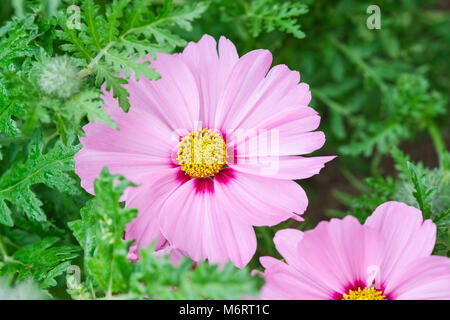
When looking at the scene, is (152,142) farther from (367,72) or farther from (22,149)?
(367,72)

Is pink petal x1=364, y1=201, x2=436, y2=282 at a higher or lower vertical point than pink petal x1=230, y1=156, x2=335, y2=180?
lower

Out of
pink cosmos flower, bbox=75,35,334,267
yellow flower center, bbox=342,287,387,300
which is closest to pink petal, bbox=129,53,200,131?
pink cosmos flower, bbox=75,35,334,267

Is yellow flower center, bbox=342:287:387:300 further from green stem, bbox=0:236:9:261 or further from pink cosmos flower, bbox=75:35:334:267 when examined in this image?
green stem, bbox=0:236:9:261

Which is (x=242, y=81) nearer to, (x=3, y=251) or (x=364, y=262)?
(x=364, y=262)

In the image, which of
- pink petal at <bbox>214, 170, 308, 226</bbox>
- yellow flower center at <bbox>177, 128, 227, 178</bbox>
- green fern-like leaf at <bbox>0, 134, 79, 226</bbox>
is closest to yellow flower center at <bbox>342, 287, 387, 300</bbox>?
pink petal at <bbox>214, 170, 308, 226</bbox>

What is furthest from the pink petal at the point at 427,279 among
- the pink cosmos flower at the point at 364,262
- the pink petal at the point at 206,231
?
the pink petal at the point at 206,231

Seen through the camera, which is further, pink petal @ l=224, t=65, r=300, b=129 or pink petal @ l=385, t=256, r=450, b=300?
pink petal @ l=224, t=65, r=300, b=129

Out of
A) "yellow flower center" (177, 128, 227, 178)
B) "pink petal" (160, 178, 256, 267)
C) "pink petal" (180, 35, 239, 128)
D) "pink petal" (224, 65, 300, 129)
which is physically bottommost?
"pink petal" (160, 178, 256, 267)
